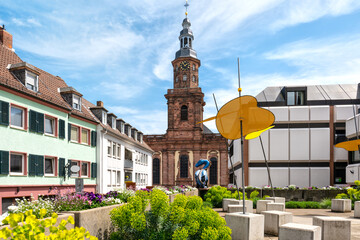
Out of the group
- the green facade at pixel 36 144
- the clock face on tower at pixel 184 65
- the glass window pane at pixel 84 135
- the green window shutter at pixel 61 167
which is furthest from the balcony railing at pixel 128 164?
the clock face on tower at pixel 184 65

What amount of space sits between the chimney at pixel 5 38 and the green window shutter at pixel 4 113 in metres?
8.43

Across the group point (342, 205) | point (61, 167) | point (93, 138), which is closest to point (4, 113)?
point (61, 167)

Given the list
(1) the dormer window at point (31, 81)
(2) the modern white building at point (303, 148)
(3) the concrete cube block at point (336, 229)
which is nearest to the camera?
(3) the concrete cube block at point (336, 229)

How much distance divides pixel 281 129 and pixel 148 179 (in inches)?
922

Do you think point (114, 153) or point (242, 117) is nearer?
point (242, 117)

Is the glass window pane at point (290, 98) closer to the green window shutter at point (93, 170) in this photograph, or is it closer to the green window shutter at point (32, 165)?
the green window shutter at point (93, 170)

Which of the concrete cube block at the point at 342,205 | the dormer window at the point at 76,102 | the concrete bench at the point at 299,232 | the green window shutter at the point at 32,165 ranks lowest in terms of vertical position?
the concrete cube block at the point at 342,205

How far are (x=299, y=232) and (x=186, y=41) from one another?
64.6 meters

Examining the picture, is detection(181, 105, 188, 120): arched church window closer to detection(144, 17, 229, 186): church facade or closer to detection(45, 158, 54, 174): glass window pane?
detection(144, 17, 229, 186): church facade

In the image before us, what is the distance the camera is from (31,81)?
21.0 m

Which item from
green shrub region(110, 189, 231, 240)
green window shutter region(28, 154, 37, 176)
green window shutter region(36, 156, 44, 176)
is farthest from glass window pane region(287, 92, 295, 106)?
green shrub region(110, 189, 231, 240)

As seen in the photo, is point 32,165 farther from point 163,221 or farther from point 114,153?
point 163,221

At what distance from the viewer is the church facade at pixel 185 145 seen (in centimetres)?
6169

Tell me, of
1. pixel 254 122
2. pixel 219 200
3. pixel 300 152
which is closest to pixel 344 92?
pixel 300 152
